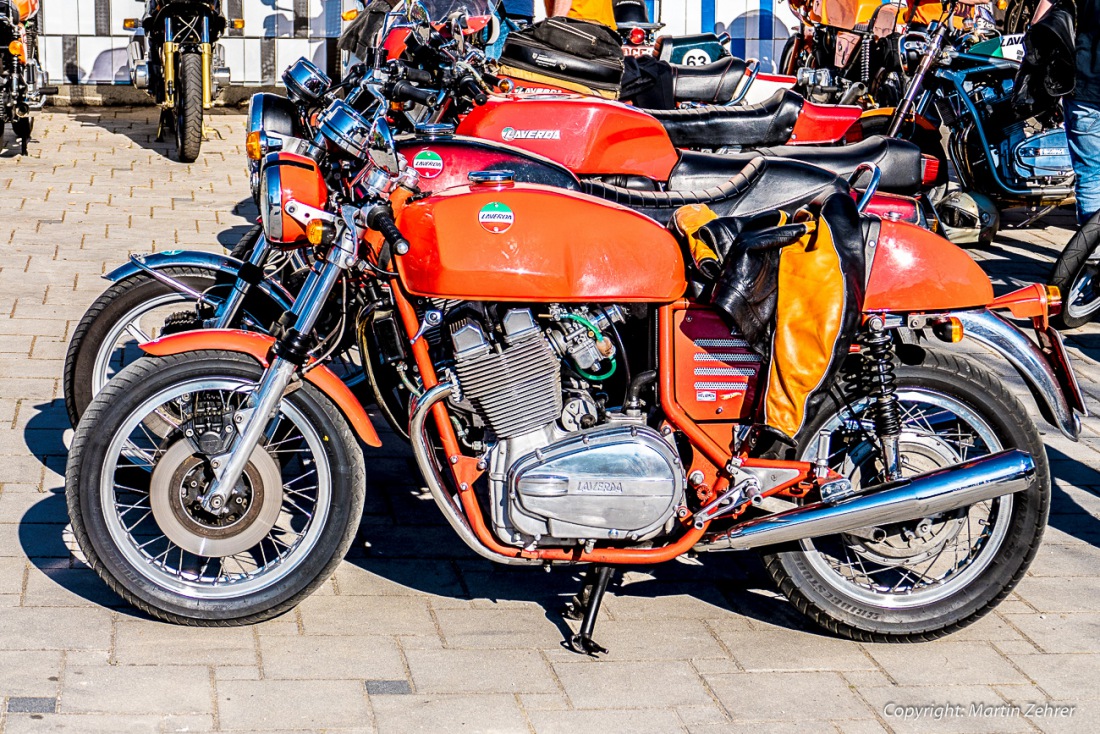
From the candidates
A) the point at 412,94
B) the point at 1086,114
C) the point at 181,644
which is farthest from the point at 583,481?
the point at 1086,114

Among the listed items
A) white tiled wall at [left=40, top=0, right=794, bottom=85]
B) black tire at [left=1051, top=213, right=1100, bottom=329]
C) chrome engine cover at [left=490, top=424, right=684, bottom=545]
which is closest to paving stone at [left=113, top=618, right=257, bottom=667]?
chrome engine cover at [left=490, top=424, right=684, bottom=545]

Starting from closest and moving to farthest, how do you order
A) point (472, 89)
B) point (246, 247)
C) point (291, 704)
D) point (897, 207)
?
1. point (291, 704)
2. point (246, 247)
3. point (897, 207)
4. point (472, 89)

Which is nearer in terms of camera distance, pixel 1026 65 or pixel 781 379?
pixel 781 379

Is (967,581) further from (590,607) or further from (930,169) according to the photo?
(930,169)

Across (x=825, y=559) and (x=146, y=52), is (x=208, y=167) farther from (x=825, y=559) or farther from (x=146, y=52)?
(x=825, y=559)

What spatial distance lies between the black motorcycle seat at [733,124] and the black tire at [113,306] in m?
2.75

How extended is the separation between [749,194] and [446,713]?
1938 mm

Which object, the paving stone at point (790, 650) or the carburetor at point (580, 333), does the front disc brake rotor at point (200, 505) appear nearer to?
the carburetor at point (580, 333)

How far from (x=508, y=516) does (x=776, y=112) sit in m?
3.67

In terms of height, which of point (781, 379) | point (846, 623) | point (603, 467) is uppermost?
point (781, 379)

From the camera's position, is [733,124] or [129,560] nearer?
[129,560]

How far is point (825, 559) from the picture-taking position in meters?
3.93

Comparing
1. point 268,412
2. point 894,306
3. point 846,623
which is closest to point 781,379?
point 894,306

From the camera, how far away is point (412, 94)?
4.70 metres
